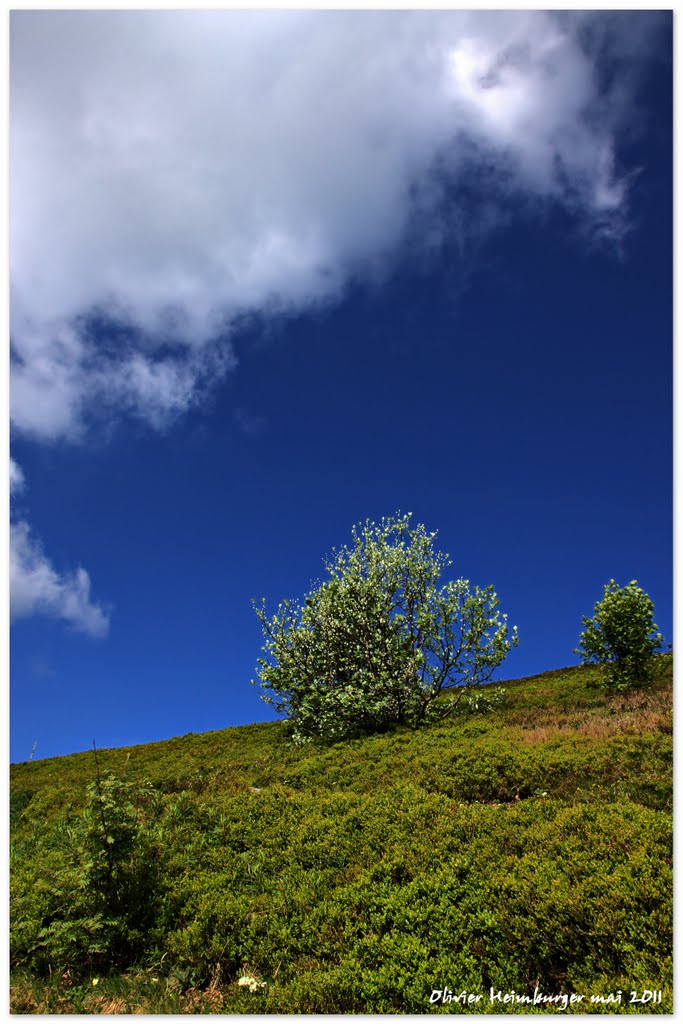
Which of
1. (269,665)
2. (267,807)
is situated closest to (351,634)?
(269,665)

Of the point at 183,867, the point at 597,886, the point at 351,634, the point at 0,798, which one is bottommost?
the point at 183,867

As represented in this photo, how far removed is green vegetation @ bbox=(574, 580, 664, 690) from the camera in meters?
26.8

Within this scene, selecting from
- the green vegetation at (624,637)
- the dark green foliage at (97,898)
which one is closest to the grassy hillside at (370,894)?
the dark green foliage at (97,898)

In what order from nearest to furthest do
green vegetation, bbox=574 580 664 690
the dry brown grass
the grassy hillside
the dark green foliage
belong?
the grassy hillside
the dark green foliage
the dry brown grass
green vegetation, bbox=574 580 664 690

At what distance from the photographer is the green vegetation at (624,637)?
2681 centimetres

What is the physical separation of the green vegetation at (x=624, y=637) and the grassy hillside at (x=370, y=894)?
44.8ft

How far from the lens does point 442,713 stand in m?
24.0

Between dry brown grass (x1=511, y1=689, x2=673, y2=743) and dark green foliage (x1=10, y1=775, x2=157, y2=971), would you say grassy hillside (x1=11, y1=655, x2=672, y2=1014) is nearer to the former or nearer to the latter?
dark green foliage (x1=10, y1=775, x2=157, y2=971)

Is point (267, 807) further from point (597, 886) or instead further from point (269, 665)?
point (269, 665)

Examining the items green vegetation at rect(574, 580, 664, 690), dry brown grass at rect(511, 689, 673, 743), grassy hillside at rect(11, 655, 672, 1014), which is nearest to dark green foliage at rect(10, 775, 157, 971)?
grassy hillside at rect(11, 655, 672, 1014)

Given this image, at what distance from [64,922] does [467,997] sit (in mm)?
5820

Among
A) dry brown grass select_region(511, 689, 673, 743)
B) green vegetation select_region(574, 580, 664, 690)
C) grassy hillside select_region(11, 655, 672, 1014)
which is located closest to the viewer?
grassy hillside select_region(11, 655, 672, 1014)

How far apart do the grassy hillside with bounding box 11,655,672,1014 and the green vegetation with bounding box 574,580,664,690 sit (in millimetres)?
13646

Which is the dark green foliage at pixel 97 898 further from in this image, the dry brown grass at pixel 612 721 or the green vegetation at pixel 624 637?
the green vegetation at pixel 624 637
